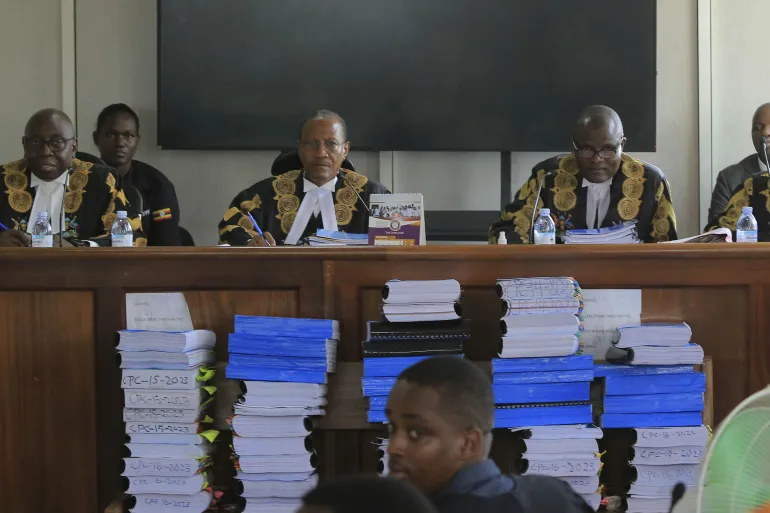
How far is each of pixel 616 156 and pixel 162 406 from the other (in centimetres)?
223

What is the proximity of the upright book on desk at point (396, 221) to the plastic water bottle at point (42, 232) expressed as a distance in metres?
1.15

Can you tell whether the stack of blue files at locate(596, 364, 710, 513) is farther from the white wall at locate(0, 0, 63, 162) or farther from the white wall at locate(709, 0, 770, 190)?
the white wall at locate(0, 0, 63, 162)

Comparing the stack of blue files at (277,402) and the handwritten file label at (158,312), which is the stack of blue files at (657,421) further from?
the handwritten file label at (158,312)

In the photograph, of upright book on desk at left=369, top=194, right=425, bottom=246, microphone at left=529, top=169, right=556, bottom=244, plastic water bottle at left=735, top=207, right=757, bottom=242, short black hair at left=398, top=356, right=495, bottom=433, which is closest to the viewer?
short black hair at left=398, top=356, right=495, bottom=433

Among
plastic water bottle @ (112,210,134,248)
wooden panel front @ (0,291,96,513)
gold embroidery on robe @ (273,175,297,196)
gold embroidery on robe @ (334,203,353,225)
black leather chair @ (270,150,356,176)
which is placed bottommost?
wooden panel front @ (0,291,96,513)

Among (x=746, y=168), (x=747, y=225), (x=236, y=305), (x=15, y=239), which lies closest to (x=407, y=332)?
(x=236, y=305)

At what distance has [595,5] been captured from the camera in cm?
565

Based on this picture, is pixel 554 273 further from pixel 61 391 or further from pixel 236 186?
pixel 236 186

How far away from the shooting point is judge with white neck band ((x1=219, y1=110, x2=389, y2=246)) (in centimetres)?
414

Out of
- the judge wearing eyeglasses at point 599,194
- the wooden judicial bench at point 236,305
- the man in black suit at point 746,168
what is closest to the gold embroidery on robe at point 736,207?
the judge wearing eyeglasses at point 599,194

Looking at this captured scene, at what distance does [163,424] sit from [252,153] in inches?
127

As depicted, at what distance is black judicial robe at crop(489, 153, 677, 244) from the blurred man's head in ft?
7.32

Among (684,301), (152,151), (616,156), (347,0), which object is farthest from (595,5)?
(684,301)

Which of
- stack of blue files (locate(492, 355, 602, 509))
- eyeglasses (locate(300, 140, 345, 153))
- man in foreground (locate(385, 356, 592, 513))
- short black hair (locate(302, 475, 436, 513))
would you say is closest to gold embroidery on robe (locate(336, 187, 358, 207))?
eyeglasses (locate(300, 140, 345, 153))
